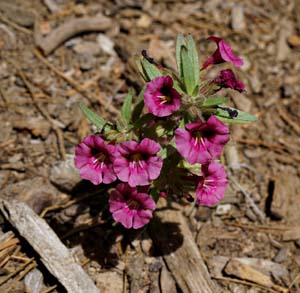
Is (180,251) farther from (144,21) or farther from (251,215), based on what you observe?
(144,21)

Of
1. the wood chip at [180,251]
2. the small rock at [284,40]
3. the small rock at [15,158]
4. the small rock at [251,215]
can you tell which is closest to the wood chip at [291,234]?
the small rock at [251,215]

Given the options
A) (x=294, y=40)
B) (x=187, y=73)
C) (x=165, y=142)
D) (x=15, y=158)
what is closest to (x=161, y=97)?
(x=187, y=73)

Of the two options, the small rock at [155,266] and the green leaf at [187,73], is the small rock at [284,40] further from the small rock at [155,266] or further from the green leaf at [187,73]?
the small rock at [155,266]

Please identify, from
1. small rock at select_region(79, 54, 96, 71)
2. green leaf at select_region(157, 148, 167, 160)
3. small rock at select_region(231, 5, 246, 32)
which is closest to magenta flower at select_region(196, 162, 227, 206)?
green leaf at select_region(157, 148, 167, 160)

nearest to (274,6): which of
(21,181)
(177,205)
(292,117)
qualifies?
(292,117)

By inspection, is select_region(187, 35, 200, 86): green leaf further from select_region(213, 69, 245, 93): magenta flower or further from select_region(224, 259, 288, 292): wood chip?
select_region(224, 259, 288, 292): wood chip

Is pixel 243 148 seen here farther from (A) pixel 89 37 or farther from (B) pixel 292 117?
(A) pixel 89 37
